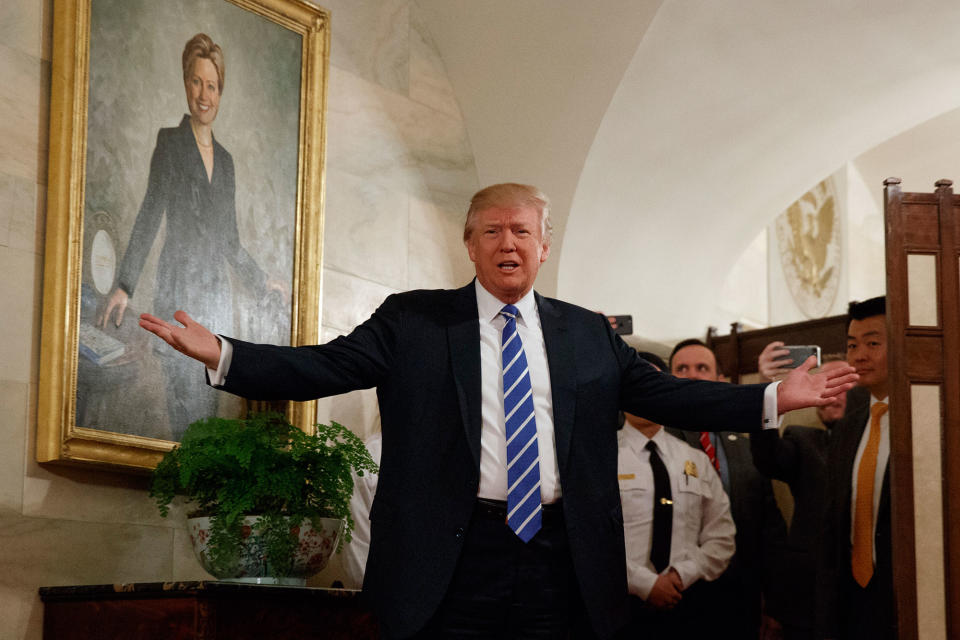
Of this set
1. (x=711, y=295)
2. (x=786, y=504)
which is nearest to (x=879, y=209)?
(x=711, y=295)

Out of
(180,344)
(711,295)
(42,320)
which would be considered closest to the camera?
(180,344)

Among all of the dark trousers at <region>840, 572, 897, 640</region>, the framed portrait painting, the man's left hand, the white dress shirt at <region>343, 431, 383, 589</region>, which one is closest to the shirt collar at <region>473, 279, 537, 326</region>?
the man's left hand

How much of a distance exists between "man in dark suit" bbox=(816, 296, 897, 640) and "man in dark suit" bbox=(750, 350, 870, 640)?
0.10 meters

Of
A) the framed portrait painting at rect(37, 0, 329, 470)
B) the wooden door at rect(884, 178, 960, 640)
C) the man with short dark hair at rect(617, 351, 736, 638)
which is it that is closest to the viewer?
the framed portrait painting at rect(37, 0, 329, 470)

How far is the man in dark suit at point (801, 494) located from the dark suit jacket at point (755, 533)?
8cm

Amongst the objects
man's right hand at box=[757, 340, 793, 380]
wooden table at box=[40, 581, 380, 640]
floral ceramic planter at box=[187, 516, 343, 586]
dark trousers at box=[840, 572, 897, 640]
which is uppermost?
man's right hand at box=[757, 340, 793, 380]

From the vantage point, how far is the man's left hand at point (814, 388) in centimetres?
295

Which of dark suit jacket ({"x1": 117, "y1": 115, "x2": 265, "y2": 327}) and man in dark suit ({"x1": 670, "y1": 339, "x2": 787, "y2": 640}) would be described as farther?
man in dark suit ({"x1": 670, "y1": 339, "x2": 787, "y2": 640})

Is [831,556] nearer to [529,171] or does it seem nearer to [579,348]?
[579,348]

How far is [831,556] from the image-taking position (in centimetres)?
436

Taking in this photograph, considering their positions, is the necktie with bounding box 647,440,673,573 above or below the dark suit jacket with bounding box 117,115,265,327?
below

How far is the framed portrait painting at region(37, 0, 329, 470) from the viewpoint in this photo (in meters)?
3.91

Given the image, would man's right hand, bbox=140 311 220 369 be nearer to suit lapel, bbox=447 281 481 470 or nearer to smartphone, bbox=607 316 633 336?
suit lapel, bbox=447 281 481 470

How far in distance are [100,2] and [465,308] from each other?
1.99 m
